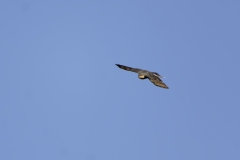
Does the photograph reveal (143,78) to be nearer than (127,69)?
Yes

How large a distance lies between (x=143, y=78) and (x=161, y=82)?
4.08 metres

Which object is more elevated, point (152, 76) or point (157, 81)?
point (152, 76)

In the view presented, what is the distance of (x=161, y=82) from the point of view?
77.1 metres

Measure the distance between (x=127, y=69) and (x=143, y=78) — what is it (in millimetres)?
7322

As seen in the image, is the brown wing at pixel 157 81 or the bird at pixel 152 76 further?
the bird at pixel 152 76

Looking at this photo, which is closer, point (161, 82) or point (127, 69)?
point (161, 82)

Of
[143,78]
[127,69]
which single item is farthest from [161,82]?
[127,69]

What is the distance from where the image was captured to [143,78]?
80.4 m

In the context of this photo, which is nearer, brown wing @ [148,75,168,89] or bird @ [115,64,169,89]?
brown wing @ [148,75,168,89]

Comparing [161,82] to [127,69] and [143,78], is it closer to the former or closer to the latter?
[143,78]

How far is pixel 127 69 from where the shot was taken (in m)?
87.2

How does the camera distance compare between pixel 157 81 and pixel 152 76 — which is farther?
pixel 152 76

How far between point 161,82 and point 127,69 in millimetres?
11269
